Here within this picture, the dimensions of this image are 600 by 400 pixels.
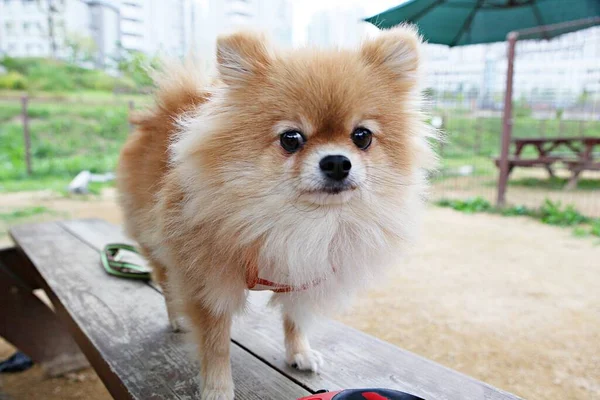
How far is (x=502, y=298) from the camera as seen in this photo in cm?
333

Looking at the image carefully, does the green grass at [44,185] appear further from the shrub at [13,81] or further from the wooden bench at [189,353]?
the wooden bench at [189,353]

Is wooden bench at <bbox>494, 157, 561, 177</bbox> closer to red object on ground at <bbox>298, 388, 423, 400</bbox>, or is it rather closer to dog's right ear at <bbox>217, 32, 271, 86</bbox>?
dog's right ear at <bbox>217, 32, 271, 86</bbox>

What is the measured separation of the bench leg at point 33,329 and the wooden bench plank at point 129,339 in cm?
36

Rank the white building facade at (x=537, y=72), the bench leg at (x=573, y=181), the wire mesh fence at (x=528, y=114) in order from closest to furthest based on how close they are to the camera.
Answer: the white building facade at (x=537, y=72)
the wire mesh fence at (x=528, y=114)
the bench leg at (x=573, y=181)

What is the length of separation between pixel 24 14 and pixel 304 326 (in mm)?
10300

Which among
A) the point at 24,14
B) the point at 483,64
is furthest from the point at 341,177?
the point at 24,14

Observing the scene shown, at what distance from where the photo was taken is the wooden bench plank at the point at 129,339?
1444 mm

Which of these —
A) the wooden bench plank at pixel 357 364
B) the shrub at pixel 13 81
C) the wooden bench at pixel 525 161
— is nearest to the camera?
the wooden bench plank at pixel 357 364

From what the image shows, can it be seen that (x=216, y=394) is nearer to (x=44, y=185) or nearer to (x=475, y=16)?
(x=475, y=16)

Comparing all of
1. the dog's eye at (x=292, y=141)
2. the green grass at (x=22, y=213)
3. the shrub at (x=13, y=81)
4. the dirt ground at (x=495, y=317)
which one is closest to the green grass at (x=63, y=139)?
the shrub at (x=13, y=81)

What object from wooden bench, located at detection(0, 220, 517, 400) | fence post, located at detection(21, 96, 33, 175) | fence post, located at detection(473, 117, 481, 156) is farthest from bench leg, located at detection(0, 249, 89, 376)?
fence post, located at detection(473, 117, 481, 156)

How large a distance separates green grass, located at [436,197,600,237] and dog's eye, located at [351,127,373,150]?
491 cm

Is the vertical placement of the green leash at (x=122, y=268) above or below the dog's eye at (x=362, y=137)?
below

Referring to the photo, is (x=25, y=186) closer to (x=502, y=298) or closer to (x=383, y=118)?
(x=502, y=298)
